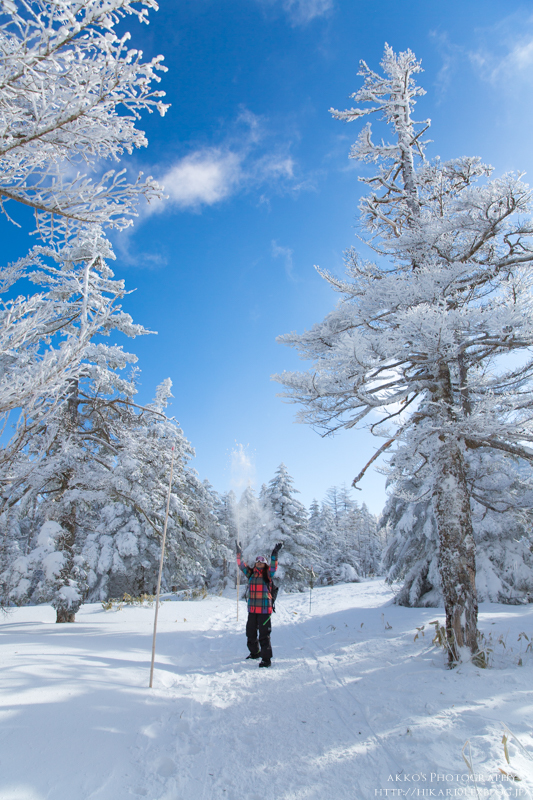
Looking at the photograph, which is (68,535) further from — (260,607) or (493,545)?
(493,545)

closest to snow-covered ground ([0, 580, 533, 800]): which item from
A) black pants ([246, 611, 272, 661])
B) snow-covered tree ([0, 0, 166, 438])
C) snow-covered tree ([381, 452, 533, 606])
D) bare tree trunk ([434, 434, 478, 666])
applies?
black pants ([246, 611, 272, 661])

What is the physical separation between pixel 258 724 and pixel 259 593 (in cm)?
251

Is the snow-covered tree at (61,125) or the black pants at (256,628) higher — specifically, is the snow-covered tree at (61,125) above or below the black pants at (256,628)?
above

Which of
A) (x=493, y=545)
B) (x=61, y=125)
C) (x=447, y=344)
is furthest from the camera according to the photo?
(x=493, y=545)

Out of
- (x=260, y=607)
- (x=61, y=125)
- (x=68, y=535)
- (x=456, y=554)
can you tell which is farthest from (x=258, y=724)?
(x=68, y=535)

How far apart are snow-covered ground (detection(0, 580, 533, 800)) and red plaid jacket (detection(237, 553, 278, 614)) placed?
76cm

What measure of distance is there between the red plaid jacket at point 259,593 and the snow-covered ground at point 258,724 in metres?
0.76

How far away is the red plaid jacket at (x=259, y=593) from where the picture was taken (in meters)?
5.79

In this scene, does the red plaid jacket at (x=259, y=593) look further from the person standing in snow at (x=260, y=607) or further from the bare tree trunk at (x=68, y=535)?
the bare tree trunk at (x=68, y=535)

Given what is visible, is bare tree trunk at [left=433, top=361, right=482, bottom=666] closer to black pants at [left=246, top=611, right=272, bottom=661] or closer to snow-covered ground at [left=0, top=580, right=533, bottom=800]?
snow-covered ground at [left=0, top=580, right=533, bottom=800]

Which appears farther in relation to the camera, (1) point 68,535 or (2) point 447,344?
(1) point 68,535

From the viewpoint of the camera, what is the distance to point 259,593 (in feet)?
19.2

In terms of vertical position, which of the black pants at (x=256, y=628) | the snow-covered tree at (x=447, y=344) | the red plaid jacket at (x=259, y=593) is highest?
the snow-covered tree at (x=447, y=344)

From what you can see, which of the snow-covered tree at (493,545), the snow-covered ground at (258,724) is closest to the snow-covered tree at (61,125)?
the snow-covered ground at (258,724)
